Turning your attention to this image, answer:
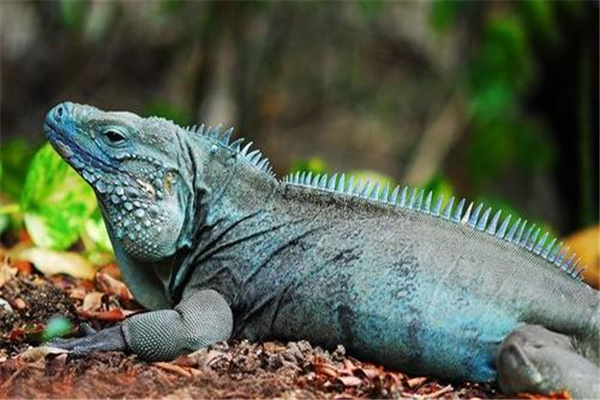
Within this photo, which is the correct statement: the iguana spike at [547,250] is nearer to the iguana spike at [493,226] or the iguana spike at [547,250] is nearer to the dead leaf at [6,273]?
the iguana spike at [493,226]

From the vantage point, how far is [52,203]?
6109 mm

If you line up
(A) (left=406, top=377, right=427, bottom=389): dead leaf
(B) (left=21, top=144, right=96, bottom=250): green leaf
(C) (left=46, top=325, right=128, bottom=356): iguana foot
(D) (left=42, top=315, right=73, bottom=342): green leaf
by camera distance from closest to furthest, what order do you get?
(A) (left=406, top=377, right=427, bottom=389): dead leaf → (C) (left=46, top=325, right=128, bottom=356): iguana foot → (D) (left=42, top=315, right=73, bottom=342): green leaf → (B) (left=21, top=144, right=96, bottom=250): green leaf

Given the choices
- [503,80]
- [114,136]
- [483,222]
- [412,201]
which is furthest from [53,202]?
[503,80]

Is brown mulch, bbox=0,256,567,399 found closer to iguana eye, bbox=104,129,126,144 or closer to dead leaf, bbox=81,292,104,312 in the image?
dead leaf, bbox=81,292,104,312

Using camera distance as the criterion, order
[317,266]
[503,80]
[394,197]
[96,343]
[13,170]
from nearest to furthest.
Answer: [96,343]
[317,266]
[394,197]
[13,170]
[503,80]

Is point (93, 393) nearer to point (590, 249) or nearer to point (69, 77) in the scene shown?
point (590, 249)

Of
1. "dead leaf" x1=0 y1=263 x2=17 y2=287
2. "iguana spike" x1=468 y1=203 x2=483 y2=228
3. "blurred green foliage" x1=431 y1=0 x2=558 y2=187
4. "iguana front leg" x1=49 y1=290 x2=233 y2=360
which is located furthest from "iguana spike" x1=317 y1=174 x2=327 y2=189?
"blurred green foliage" x1=431 y1=0 x2=558 y2=187

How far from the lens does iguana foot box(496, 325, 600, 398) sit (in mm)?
3939

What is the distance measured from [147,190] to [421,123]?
1365 centimetres

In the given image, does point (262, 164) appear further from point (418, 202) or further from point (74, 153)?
point (74, 153)

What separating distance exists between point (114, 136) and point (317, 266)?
113 cm

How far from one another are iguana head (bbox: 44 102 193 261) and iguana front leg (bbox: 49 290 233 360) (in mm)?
406

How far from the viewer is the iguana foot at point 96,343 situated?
14.1 ft

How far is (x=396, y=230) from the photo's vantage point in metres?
4.54
